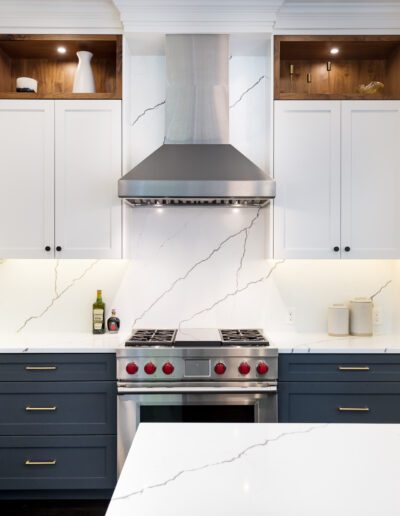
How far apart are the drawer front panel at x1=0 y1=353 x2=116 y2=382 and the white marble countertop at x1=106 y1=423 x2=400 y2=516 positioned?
126 centimetres

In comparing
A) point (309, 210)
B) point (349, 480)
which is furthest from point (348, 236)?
point (349, 480)

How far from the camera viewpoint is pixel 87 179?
2.84 metres

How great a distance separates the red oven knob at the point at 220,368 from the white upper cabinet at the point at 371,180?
3.33 ft

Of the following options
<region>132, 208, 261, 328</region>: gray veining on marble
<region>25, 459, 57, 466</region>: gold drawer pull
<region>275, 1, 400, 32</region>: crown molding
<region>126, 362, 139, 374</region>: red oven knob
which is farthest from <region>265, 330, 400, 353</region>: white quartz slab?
<region>275, 1, 400, 32</region>: crown molding

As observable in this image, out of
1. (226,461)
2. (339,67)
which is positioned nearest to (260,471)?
(226,461)

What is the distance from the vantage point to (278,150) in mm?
2844

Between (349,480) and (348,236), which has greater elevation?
(348,236)

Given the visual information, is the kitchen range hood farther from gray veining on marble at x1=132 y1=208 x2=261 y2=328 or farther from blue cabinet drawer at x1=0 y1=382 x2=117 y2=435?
blue cabinet drawer at x1=0 y1=382 x2=117 y2=435

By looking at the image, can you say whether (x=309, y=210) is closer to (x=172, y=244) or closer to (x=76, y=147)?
(x=172, y=244)

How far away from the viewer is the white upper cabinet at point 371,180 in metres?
2.84

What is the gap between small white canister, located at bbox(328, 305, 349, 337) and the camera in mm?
3018

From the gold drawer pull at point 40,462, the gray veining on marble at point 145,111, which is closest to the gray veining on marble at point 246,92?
the gray veining on marble at point 145,111

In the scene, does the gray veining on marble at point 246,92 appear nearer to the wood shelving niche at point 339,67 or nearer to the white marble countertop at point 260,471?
the wood shelving niche at point 339,67

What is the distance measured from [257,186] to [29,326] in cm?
181
